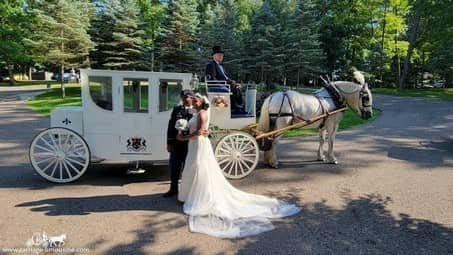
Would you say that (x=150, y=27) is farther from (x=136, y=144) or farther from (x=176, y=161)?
(x=176, y=161)

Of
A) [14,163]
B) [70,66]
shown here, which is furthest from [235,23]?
[14,163]

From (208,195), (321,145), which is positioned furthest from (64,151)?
(321,145)

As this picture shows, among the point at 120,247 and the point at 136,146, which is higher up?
the point at 136,146

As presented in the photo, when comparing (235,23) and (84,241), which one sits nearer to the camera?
(84,241)

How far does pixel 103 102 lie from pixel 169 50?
22339mm

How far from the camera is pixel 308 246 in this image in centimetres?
414

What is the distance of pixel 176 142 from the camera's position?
219 inches

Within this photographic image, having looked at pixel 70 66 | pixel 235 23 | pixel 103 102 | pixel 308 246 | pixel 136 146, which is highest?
pixel 235 23

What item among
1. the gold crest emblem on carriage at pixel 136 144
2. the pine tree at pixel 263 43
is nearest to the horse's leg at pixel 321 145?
the gold crest emblem on carriage at pixel 136 144

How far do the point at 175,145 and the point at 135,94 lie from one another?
137 centimetres

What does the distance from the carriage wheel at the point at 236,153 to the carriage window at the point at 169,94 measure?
120 centimetres

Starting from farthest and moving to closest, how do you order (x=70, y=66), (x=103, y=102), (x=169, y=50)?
(x=169, y=50)
(x=70, y=66)
(x=103, y=102)

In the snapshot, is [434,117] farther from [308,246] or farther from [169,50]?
[169,50]

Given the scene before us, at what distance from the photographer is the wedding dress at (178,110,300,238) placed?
4.77m
